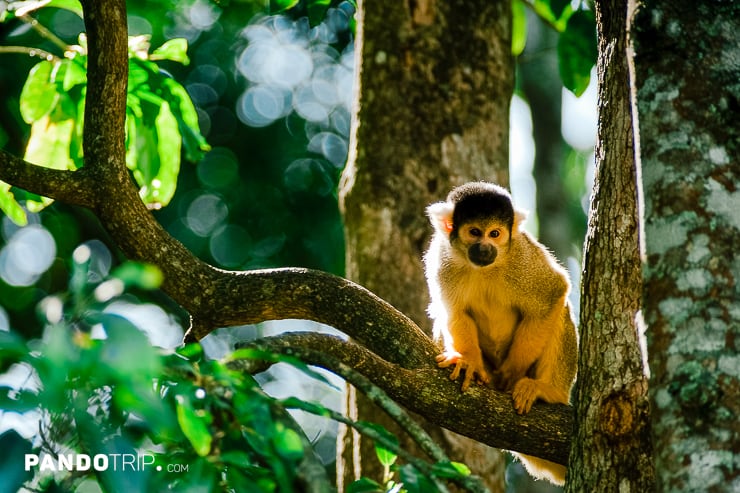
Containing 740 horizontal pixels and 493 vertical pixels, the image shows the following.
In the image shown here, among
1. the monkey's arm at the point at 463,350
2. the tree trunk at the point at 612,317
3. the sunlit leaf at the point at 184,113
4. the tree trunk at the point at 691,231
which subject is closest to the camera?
the tree trunk at the point at 691,231

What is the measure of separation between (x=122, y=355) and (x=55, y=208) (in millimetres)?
10842

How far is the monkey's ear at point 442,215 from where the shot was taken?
5.49 meters

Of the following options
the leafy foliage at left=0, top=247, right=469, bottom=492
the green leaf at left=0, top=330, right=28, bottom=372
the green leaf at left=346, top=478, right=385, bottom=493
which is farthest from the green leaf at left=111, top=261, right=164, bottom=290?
the green leaf at left=346, top=478, right=385, bottom=493

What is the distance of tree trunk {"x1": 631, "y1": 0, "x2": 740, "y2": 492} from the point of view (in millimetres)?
2398

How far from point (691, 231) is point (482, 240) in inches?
113

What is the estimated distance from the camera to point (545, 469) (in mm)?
5043

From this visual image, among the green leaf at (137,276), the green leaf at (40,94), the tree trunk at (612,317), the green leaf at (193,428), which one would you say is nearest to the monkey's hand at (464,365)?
the tree trunk at (612,317)

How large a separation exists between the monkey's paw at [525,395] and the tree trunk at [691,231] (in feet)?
5.45

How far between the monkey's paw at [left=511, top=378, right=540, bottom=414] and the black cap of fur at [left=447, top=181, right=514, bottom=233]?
1.20m

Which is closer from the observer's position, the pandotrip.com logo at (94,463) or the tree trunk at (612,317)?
the pandotrip.com logo at (94,463)

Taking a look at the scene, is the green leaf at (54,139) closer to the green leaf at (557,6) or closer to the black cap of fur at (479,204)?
the black cap of fur at (479,204)

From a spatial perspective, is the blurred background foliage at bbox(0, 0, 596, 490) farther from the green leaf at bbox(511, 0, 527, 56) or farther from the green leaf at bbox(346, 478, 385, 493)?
the green leaf at bbox(346, 478, 385, 493)

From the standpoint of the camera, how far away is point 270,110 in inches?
512

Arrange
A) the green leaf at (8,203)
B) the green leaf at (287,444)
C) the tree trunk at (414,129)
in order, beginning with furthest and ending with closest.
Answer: the tree trunk at (414,129) → the green leaf at (8,203) → the green leaf at (287,444)
